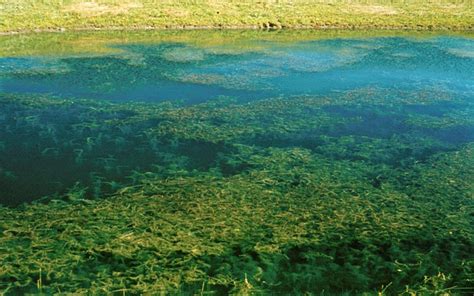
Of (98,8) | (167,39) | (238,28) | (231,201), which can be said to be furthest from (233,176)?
(98,8)

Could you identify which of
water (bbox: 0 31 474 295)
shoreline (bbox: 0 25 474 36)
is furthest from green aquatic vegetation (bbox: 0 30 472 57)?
water (bbox: 0 31 474 295)

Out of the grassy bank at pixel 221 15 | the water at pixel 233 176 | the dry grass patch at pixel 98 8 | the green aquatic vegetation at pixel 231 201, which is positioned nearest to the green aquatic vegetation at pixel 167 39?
the grassy bank at pixel 221 15

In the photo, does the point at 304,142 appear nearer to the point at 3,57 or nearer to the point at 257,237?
the point at 257,237

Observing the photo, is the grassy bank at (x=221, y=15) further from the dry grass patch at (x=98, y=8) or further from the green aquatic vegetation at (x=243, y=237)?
the green aquatic vegetation at (x=243, y=237)

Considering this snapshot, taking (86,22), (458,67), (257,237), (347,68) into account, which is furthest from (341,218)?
(86,22)

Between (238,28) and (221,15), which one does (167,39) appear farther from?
(221,15)
